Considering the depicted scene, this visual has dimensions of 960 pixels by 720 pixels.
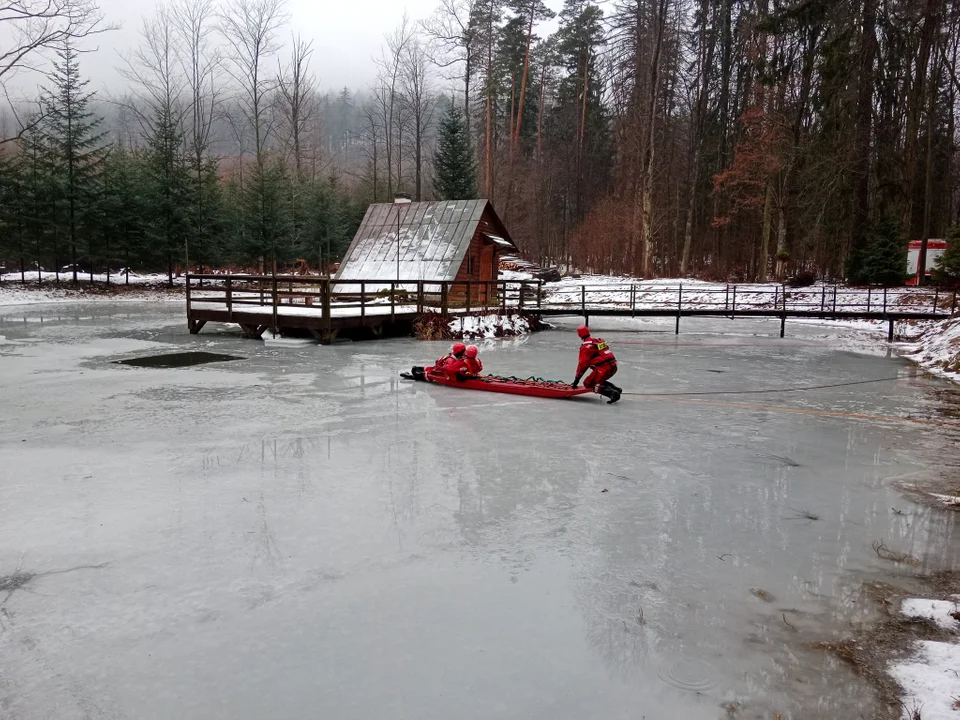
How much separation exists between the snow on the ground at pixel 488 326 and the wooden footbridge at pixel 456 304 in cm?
33

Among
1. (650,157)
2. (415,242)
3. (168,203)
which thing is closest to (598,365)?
(415,242)

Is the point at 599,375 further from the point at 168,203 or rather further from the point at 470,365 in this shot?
the point at 168,203

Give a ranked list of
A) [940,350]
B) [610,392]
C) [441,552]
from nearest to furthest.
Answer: [441,552] < [610,392] < [940,350]

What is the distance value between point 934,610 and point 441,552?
264 cm

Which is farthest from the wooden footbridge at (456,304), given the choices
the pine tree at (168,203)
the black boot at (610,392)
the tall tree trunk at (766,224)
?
the pine tree at (168,203)

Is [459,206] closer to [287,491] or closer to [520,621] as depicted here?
[287,491]

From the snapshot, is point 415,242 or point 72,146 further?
point 72,146

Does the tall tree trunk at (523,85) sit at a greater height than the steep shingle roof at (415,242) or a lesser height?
greater

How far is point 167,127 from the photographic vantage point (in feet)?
118

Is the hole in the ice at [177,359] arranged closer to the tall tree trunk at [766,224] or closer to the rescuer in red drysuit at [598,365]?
the rescuer in red drysuit at [598,365]

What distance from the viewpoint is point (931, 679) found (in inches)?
108

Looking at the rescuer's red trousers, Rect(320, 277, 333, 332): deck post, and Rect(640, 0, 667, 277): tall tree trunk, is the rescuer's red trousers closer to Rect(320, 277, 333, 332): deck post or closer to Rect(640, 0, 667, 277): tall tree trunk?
Rect(320, 277, 333, 332): deck post

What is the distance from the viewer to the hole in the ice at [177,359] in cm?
1144

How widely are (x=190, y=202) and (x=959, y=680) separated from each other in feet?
124
